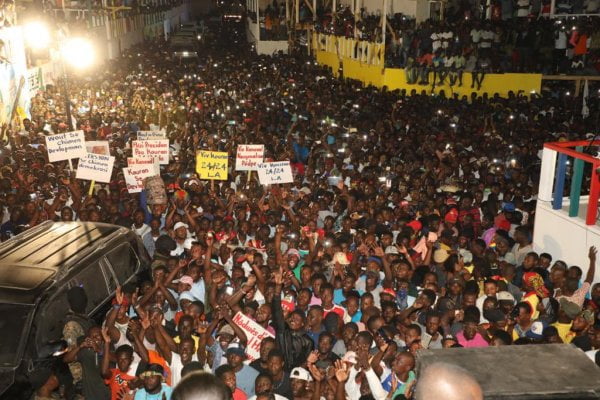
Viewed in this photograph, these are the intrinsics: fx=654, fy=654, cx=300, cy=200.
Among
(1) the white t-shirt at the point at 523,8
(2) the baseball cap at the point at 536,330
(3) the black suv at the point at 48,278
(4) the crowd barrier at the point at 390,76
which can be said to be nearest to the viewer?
(3) the black suv at the point at 48,278

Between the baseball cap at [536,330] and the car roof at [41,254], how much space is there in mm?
4616

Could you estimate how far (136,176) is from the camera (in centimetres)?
1048

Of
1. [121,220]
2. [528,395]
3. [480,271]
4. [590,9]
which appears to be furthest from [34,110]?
[590,9]

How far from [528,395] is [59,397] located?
456cm

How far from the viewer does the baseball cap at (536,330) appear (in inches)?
251

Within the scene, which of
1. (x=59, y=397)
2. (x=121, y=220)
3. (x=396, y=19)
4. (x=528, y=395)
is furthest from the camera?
(x=396, y=19)

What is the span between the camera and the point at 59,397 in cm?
602

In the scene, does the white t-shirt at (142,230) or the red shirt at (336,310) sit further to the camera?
the white t-shirt at (142,230)

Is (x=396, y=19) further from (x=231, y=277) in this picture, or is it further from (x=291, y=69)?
(x=231, y=277)

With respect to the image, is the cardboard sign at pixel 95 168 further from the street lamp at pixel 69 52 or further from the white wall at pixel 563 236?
the white wall at pixel 563 236

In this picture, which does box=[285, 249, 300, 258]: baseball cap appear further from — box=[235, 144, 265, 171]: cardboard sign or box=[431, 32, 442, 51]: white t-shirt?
box=[431, 32, 442, 51]: white t-shirt

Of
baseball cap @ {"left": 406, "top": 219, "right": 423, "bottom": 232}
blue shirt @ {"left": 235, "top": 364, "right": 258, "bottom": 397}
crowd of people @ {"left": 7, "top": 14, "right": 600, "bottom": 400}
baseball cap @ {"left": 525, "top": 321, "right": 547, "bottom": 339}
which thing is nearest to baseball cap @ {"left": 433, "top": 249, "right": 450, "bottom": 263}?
crowd of people @ {"left": 7, "top": 14, "right": 600, "bottom": 400}

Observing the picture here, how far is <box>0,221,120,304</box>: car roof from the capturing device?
609 centimetres

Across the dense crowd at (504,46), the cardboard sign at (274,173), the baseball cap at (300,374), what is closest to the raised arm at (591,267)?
the baseball cap at (300,374)
